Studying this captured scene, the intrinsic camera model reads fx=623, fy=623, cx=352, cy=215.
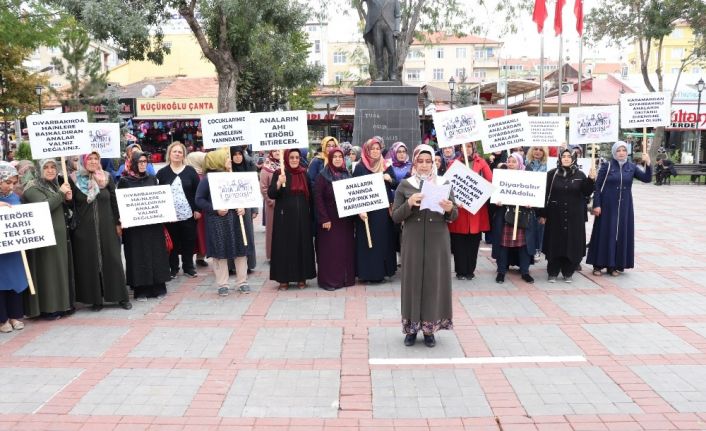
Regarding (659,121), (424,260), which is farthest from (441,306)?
(659,121)

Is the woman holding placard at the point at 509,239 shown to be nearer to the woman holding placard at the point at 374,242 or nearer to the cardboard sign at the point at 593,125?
the cardboard sign at the point at 593,125

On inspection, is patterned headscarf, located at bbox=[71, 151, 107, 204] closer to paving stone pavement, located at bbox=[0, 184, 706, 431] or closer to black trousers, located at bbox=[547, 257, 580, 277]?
paving stone pavement, located at bbox=[0, 184, 706, 431]

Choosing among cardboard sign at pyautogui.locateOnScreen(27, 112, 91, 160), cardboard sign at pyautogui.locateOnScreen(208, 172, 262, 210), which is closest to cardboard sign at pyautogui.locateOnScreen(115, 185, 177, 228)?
cardboard sign at pyautogui.locateOnScreen(208, 172, 262, 210)

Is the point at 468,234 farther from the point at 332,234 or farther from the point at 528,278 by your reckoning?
the point at 332,234

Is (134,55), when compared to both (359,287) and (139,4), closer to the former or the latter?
(139,4)

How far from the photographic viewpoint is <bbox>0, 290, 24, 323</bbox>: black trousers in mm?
6734

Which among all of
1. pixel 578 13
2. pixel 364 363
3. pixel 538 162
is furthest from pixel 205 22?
pixel 364 363

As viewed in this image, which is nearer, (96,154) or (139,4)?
(96,154)

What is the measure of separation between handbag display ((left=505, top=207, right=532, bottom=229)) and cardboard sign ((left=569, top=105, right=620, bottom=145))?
1.33 meters

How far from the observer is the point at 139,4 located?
58.9 feet

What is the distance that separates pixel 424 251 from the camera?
18.8 feet

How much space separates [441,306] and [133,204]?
157 inches

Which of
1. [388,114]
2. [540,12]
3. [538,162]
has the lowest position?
[538,162]

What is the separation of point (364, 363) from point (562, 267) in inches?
164
